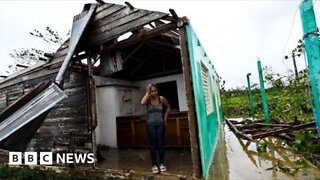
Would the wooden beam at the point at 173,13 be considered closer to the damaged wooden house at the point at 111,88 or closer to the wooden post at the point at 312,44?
the damaged wooden house at the point at 111,88

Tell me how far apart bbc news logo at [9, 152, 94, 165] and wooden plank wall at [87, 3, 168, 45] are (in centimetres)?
290

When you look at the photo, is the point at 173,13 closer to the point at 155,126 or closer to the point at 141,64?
the point at 155,126

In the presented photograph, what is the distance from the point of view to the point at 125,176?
508cm

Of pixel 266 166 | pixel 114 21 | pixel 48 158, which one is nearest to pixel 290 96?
pixel 266 166

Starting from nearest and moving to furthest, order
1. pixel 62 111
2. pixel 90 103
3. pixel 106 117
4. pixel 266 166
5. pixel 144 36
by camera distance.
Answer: pixel 144 36, pixel 266 166, pixel 90 103, pixel 62 111, pixel 106 117

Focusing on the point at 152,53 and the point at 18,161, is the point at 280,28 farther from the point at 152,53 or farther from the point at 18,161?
the point at 18,161

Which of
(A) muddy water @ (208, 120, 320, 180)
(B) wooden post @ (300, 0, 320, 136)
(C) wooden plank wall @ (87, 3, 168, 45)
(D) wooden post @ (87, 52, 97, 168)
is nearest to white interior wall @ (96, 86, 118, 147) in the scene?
(D) wooden post @ (87, 52, 97, 168)

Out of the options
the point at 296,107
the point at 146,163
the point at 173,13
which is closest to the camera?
the point at 173,13

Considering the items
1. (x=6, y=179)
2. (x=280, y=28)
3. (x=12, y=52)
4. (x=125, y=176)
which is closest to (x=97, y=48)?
(x=125, y=176)

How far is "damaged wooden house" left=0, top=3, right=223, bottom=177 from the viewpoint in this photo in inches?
172

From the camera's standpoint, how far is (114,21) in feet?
17.7

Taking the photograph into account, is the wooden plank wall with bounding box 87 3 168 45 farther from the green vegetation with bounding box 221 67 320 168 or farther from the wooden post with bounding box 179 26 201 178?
the green vegetation with bounding box 221 67 320 168

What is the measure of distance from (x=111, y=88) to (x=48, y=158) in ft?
11.4

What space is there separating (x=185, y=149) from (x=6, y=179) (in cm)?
545
